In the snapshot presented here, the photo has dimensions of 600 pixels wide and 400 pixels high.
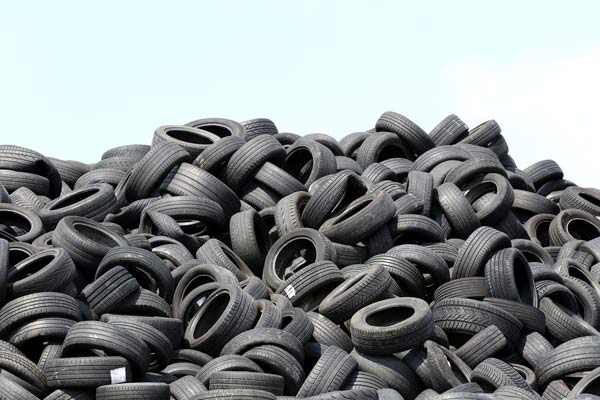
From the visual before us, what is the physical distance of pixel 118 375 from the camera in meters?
14.5

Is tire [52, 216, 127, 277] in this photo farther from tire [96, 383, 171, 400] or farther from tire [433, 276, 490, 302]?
tire [433, 276, 490, 302]

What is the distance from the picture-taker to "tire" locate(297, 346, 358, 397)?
584 inches

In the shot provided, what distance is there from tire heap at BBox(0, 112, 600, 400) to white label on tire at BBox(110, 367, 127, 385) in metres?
0.03

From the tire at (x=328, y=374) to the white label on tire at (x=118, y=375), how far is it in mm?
2283

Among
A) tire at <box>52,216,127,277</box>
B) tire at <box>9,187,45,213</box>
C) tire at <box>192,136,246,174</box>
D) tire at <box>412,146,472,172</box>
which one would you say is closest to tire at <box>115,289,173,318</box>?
tire at <box>52,216,127,277</box>

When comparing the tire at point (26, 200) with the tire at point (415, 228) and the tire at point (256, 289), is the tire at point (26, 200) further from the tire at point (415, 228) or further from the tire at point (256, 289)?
the tire at point (415, 228)

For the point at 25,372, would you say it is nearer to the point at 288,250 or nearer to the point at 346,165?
the point at 288,250

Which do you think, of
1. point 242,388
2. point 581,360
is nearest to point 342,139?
point 581,360

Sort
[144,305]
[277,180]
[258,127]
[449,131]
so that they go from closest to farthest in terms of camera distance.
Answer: [144,305] < [277,180] < [258,127] < [449,131]

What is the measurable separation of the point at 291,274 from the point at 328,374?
3.81 meters

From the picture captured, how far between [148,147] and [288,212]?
17.2 ft

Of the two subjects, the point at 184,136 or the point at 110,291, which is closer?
the point at 110,291

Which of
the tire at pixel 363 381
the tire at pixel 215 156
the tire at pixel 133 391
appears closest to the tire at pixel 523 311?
the tire at pixel 363 381

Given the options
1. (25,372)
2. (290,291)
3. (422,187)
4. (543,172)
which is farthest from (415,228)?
(543,172)
